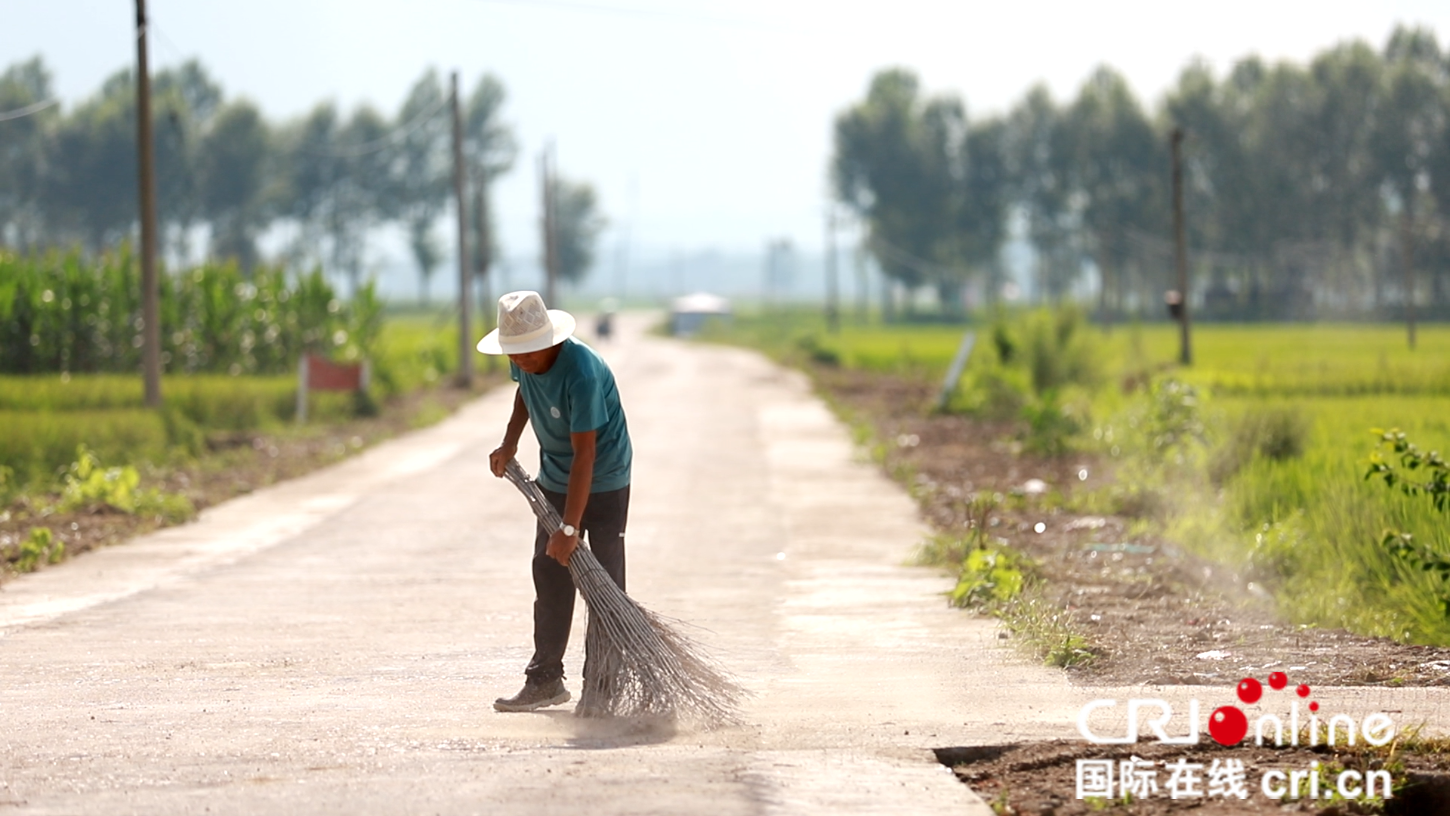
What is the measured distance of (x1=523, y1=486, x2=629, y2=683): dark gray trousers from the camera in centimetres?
691

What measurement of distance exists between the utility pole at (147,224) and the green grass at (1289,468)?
35.7 ft

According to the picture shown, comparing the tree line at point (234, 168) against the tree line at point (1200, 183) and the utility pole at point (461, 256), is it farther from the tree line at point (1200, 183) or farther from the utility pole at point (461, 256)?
the tree line at point (1200, 183)

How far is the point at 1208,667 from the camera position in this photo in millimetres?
7508

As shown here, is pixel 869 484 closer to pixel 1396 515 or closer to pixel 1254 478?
pixel 1254 478

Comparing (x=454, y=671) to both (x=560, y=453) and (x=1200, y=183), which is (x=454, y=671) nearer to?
(x=560, y=453)

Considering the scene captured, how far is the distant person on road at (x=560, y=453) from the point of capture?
21.6ft

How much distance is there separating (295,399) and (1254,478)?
1643 centimetres

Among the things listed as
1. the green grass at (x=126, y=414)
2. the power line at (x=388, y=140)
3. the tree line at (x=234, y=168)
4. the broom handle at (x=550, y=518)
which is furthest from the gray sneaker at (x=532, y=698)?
the power line at (x=388, y=140)

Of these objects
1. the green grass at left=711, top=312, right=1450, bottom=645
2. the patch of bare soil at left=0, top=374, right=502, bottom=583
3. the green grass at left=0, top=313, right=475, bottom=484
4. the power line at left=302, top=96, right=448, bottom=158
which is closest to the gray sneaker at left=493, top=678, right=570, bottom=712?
the green grass at left=711, top=312, right=1450, bottom=645

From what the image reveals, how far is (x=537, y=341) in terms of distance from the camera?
652 cm

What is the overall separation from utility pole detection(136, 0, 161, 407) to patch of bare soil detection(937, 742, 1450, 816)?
17.0 meters

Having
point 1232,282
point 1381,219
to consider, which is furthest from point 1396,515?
point 1232,282

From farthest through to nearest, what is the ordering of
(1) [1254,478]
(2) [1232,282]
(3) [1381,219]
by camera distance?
(2) [1232,282]
(3) [1381,219]
(1) [1254,478]

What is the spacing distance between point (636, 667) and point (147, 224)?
16682mm
